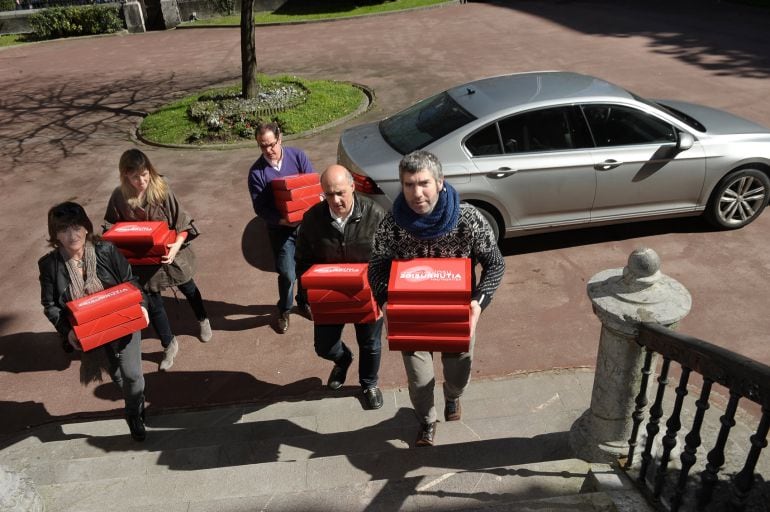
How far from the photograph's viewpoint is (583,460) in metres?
3.41

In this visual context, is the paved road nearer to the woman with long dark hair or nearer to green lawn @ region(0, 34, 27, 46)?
the woman with long dark hair

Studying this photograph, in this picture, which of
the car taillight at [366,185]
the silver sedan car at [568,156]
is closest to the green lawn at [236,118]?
the silver sedan car at [568,156]

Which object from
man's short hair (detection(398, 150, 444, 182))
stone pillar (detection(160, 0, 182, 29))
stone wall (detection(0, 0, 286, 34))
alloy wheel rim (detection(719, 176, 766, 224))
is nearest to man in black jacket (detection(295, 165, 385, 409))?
man's short hair (detection(398, 150, 444, 182))

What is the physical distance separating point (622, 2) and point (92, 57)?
18952 millimetres

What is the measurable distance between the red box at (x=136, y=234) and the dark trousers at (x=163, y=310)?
56 centimetres

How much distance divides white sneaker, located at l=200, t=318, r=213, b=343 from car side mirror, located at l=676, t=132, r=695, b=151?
16.2ft

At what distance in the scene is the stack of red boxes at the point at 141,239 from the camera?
441 centimetres

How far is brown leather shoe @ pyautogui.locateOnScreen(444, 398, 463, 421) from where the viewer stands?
13.6ft

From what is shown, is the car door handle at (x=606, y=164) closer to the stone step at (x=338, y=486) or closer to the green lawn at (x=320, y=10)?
the stone step at (x=338, y=486)

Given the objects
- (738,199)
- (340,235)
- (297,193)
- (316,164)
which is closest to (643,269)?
(340,235)

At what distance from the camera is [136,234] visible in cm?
441

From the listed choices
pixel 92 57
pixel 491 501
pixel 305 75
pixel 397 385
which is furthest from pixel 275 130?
pixel 92 57

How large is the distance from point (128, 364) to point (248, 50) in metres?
9.10

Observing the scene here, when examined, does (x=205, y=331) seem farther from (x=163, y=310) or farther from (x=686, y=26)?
(x=686, y=26)
